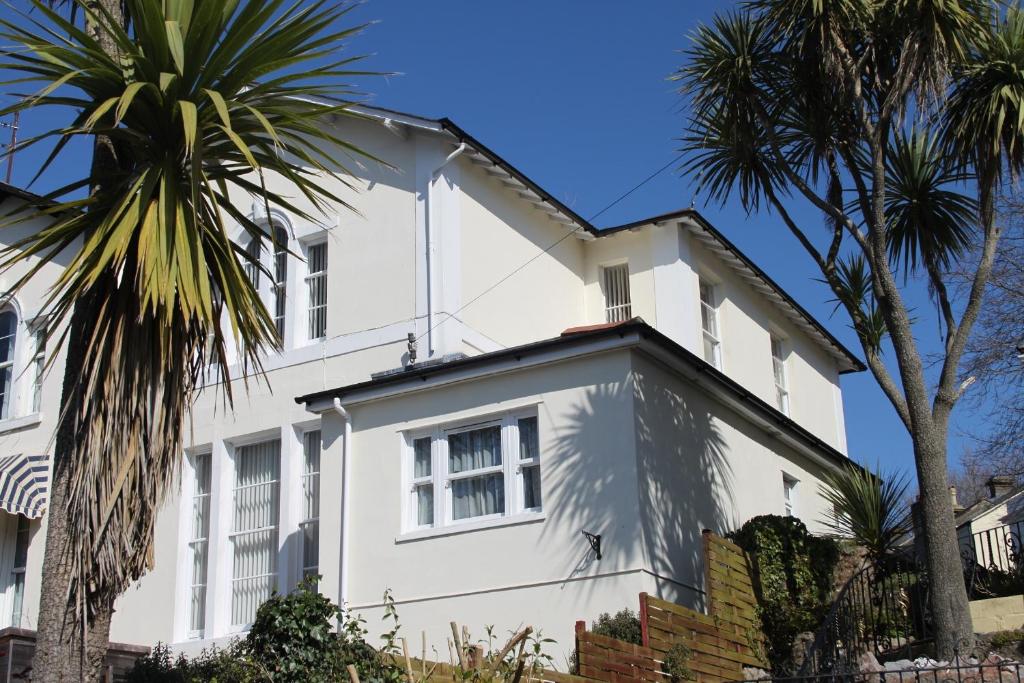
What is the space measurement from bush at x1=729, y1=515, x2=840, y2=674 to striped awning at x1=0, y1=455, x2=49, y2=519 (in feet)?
38.1

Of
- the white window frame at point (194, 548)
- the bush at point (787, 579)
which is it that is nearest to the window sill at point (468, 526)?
the bush at point (787, 579)

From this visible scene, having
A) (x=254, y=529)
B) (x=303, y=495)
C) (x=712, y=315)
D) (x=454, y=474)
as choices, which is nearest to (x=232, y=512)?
(x=254, y=529)

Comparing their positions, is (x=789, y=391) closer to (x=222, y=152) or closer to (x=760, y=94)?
(x=760, y=94)

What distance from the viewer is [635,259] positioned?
21219mm

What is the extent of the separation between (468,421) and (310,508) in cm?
367

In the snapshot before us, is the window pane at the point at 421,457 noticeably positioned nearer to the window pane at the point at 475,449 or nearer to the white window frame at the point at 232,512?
the window pane at the point at 475,449

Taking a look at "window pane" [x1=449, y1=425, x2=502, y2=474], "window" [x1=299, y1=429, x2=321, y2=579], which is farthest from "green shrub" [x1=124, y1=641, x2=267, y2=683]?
"window pane" [x1=449, y1=425, x2=502, y2=474]

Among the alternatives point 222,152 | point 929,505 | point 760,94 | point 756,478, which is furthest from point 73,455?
point 756,478

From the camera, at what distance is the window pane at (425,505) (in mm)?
16141

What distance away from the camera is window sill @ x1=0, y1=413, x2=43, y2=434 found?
22094 mm

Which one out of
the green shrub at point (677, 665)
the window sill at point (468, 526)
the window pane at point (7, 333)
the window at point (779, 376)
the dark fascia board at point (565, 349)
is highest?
the window pane at point (7, 333)

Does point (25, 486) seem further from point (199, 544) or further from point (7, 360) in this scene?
point (7, 360)

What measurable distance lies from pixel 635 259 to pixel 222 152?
1304 centimetres

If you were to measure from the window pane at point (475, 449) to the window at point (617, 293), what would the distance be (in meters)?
5.87
